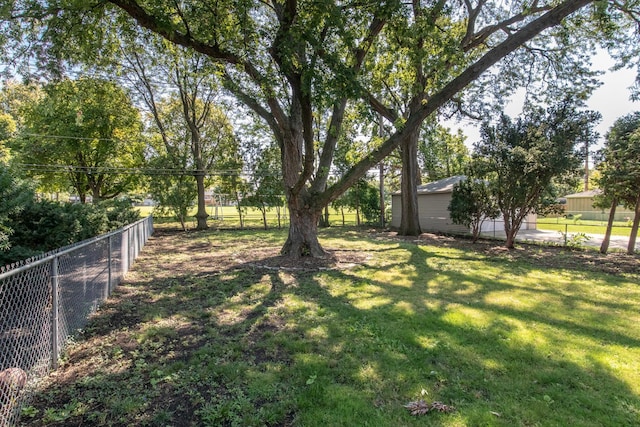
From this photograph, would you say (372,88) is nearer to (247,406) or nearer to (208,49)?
(208,49)

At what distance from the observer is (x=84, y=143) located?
1828 cm

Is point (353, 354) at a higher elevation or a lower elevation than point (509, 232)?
lower

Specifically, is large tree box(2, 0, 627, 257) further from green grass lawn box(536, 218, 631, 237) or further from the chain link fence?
green grass lawn box(536, 218, 631, 237)

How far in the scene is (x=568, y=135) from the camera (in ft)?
29.6

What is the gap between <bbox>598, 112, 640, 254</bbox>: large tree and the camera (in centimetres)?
845

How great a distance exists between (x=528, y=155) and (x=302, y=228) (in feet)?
21.5

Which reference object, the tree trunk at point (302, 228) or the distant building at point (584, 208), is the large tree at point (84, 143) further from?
the distant building at point (584, 208)

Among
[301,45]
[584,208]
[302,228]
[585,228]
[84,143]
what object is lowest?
[585,228]

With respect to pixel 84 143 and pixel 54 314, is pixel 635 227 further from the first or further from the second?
pixel 84 143

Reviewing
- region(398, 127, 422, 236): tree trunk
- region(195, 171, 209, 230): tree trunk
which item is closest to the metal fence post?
region(398, 127, 422, 236): tree trunk

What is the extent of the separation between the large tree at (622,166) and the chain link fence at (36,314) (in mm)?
11767

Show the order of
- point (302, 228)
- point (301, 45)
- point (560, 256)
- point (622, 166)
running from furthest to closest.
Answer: point (560, 256), point (622, 166), point (302, 228), point (301, 45)

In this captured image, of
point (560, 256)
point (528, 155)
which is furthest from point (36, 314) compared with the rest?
point (560, 256)

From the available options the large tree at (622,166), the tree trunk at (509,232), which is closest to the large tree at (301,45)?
the large tree at (622,166)
